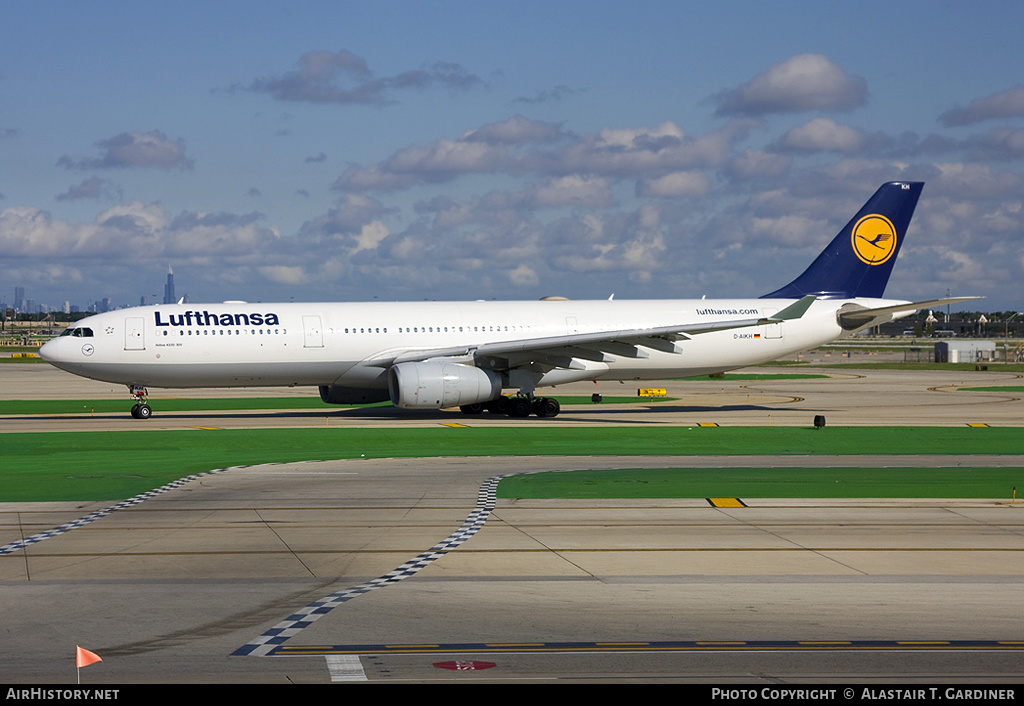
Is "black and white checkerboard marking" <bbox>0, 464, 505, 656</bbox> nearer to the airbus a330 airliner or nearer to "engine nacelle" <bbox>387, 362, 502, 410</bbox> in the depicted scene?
"engine nacelle" <bbox>387, 362, 502, 410</bbox>

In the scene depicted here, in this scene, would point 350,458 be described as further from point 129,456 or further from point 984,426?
point 984,426

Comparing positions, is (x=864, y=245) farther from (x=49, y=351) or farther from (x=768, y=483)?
(x=49, y=351)

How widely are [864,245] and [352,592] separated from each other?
119 ft

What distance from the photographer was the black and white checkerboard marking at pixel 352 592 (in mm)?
10157

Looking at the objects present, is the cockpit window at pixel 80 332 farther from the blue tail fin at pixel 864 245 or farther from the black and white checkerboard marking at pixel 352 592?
the blue tail fin at pixel 864 245

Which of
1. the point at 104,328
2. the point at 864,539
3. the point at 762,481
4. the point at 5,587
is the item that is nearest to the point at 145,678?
the point at 5,587

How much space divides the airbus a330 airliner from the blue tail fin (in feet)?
0.14

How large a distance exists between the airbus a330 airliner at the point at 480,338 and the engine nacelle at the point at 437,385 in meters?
0.05

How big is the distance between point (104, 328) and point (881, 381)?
4378 centimetres

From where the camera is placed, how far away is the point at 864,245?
4366 centimetres

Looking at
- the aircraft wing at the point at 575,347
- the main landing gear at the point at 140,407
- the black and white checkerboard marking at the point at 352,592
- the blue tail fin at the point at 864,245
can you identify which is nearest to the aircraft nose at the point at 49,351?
the main landing gear at the point at 140,407

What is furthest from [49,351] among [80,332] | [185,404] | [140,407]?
[185,404]

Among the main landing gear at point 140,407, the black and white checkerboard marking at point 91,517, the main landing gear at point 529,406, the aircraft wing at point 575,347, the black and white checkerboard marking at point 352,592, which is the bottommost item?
the black and white checkerboard marking at point 352,592

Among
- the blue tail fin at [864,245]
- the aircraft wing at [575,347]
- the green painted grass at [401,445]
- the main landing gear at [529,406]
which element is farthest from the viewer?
the blue tail fin at [864,245]
